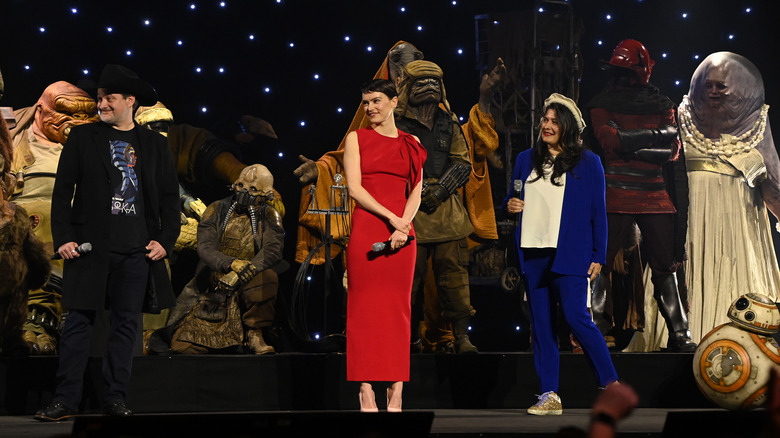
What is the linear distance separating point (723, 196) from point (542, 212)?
8.82 feet

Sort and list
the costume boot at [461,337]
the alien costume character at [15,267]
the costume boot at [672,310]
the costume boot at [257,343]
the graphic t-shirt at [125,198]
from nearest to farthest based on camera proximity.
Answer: the graphic t-shirt at [125,198] < the alien costume character at [15,267] < the costume boot at [257,343] < the costume boot at [461,337] < the costume boot at [672,310]

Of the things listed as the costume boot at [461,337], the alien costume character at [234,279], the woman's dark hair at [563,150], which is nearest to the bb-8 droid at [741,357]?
the woman's dark hair at [563,150]

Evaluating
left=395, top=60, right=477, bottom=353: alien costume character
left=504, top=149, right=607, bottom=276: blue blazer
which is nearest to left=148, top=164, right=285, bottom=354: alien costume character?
left=395, top=60, right=477, bottom=353: alien costume character

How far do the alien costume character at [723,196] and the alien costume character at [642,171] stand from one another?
19 centimetres

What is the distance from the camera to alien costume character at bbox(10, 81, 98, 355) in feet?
16.9

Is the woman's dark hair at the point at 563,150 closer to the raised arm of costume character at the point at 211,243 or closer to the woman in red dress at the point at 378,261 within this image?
the woman in red dress at the point at 378,261

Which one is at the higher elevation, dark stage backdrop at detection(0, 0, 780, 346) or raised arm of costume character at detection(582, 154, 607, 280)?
dark stage backdrop at detection(0, 0, 780, 346)

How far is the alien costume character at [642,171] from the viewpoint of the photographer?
6.12 metres

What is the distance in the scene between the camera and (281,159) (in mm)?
5879

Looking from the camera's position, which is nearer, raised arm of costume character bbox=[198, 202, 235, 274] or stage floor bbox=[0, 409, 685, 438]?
stage floor bbox=[0, 409, 685, 438]

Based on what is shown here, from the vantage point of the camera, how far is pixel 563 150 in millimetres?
4301

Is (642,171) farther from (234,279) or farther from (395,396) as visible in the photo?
(395,396)

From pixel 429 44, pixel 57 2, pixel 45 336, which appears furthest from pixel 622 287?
pixel 57 2

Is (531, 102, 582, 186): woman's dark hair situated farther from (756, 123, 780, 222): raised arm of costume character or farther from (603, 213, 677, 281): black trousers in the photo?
(756, 123, 780, 222): raised arm of costume character
